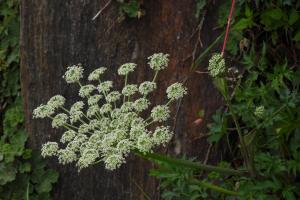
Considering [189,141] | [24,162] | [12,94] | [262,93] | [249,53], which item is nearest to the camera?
[262,93]

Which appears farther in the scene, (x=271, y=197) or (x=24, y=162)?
(x=24, y=162)

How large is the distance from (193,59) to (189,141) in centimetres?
50

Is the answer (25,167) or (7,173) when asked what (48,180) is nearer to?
(25,167)

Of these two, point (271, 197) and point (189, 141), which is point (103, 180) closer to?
point (189, 141)

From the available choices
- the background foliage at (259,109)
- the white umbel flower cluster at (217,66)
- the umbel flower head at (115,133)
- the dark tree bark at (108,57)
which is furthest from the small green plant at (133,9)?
the white umbel flower cluster at (217,66)

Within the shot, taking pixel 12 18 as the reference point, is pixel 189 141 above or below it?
below

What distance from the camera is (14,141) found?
179 inches

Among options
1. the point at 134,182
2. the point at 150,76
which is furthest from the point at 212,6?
the point at 134,182

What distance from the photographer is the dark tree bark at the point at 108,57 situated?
3.84 meters

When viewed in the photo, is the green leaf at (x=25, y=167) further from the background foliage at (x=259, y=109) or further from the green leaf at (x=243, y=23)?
the green leaf at (x=243, y=23)

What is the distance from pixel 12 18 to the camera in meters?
4.91

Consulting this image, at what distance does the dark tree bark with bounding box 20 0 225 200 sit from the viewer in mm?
3844

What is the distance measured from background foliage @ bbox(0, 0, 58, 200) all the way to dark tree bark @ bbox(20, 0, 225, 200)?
10cm

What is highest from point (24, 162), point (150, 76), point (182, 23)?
point (182, 23)
